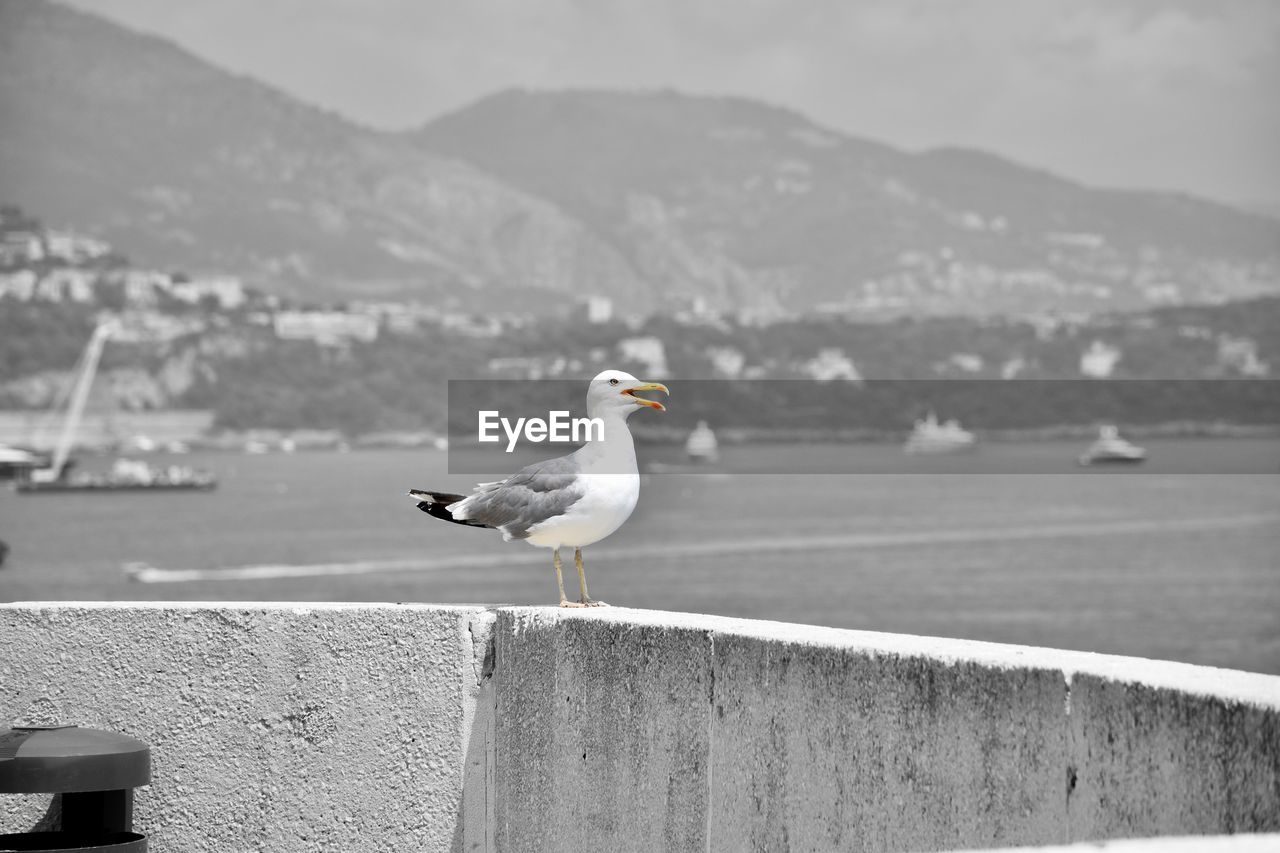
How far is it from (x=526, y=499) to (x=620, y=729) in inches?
30.4

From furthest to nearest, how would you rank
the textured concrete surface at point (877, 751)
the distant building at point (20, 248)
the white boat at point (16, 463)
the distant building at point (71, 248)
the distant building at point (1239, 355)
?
the distant building at point (71, 248) < the distant building at point (20, 248) < the distant building at point (1239, 355) < the white boat at point (16, 463) < the textured concrete surface at point (877, 751)

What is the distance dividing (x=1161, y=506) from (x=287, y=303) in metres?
102

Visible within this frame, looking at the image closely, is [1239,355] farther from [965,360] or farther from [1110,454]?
[1110,454]

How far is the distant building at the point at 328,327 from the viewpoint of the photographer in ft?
521

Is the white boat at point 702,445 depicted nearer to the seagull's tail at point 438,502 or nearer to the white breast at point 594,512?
the seagull's tail at point 438,502

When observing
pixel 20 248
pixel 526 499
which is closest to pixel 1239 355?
pixel 20 248

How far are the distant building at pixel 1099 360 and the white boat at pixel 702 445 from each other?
1229 inches

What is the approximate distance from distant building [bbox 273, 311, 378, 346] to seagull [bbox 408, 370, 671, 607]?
154m

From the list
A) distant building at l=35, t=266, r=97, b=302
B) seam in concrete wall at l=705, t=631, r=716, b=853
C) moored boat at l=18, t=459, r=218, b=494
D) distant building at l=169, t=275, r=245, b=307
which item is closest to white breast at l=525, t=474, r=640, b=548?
seam in concrete wall at l=705, t=631, r=716, b=853

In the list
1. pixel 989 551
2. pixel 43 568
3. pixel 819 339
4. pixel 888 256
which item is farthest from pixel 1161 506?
pixel 888 256

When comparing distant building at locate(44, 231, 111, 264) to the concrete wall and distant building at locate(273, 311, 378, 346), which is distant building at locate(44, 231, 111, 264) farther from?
the concrete wall

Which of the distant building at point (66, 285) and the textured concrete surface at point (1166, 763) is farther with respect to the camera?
the distant building at point (66, 285)

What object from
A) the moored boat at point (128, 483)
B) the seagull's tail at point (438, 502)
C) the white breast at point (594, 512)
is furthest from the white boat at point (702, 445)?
the white breast at point (594, 512)

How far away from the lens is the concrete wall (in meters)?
3.18
